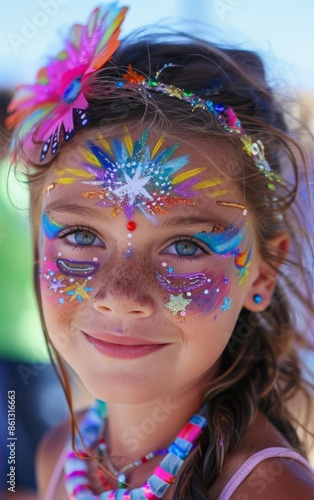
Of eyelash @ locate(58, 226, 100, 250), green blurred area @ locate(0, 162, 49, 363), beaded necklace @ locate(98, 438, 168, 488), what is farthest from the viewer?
green blurred area @ locate(0, 162, 49, 363)

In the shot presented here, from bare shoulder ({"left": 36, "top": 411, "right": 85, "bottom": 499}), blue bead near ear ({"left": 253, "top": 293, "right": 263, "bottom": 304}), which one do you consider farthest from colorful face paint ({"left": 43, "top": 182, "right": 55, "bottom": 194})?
bare shoulder ({"left": 36, "top": 411, "right": 85, "bottom": 499})

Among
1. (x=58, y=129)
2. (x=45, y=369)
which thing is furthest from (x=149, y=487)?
(x=45, y=369)

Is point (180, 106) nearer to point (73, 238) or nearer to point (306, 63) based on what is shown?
point (73, 238)

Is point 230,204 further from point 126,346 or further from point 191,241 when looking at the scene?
point 126,346

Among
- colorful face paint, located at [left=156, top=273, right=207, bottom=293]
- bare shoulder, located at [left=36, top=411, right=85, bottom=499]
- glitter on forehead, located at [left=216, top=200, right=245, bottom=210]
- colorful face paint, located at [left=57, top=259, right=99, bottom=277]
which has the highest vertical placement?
glitter on forehead, located at [left=216, top=200, right=245, bottom=210]

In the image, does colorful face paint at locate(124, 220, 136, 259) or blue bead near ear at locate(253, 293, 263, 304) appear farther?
blue bead near ear at locate(253, 293, 263, 304)

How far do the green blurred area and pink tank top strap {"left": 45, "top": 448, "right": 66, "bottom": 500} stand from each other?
1.55ft

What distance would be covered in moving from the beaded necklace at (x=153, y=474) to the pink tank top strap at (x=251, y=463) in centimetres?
12

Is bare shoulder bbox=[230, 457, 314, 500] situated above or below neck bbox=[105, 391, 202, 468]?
above

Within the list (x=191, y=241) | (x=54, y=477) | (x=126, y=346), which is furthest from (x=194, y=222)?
(x=54, y=477)

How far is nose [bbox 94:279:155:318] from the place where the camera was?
3.59 feet

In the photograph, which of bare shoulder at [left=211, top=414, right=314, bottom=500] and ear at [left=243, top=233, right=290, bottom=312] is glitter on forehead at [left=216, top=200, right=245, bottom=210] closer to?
ear at [left=243, top=233, right=290, bottom=312]

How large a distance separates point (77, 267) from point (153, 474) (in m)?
0.46

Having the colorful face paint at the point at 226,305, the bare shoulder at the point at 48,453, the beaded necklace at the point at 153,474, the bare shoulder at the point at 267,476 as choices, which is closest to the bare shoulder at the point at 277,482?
the bare shoulder at the point at 267,476
